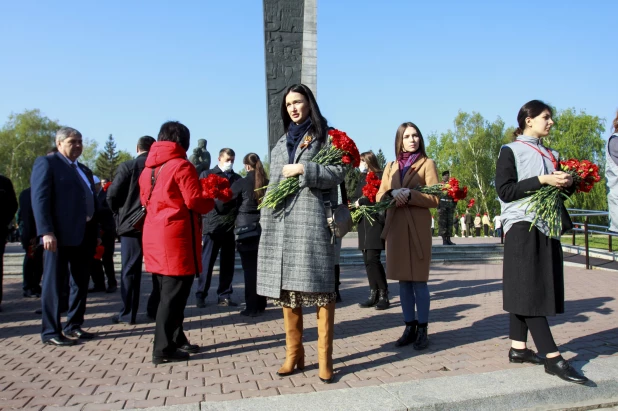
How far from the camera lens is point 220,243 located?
23.0 feet

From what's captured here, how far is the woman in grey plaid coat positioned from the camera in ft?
11.7

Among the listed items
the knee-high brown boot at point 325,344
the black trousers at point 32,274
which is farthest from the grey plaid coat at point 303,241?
the black trousers at point 32,274

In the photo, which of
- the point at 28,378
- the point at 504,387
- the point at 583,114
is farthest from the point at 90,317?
the point at 583,114

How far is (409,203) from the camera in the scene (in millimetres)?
4543

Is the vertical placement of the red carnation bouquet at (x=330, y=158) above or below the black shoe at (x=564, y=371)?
above

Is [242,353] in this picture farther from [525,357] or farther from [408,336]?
[525,357]

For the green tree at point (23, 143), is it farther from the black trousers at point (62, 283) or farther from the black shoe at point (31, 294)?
the black trousers at point (62, 283)

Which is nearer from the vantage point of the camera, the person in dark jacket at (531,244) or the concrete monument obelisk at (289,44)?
the person in dark jacket at (531,244)

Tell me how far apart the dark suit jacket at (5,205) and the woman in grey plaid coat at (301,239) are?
482 cm

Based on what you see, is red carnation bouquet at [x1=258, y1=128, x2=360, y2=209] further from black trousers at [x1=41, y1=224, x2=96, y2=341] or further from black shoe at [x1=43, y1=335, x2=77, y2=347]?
black shoe at [x1=43, y1=335, x2=77, y2=347]

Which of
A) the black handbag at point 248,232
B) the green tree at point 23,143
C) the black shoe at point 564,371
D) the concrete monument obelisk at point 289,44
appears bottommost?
the black shoe at point 564,371

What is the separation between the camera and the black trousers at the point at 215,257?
273 inches

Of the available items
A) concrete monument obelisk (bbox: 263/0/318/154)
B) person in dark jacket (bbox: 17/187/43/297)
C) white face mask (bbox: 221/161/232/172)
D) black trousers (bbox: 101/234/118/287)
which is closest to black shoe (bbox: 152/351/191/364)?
white face mask (bbox: 221/161/232/172)

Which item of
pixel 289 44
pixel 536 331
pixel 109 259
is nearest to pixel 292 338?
pixel 536 331
